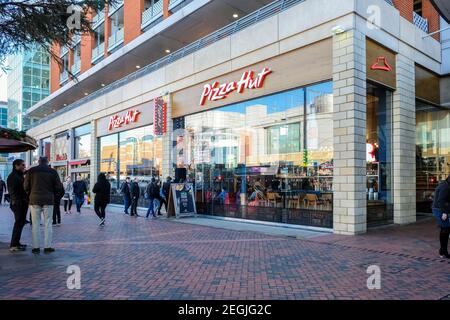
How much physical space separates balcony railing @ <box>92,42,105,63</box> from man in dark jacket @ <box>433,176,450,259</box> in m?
24.1

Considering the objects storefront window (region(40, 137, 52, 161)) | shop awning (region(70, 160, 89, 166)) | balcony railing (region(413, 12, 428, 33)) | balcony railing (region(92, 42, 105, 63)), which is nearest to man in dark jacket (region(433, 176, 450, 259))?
balcony railing (region(413, 12, 428, 33))

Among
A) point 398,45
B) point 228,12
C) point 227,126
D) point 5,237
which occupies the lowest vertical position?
point 5,237

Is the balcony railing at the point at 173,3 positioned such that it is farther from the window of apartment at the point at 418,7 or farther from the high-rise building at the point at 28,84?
the high-rise building at the point at 28,84

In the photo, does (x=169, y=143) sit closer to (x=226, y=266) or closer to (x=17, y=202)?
(x=17, y=202)

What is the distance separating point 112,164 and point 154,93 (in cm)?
686

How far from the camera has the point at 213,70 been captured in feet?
50.6

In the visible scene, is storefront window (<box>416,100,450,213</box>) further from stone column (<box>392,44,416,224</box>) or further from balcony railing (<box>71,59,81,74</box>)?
balcony railing (<box>71,59,81,74</box>)

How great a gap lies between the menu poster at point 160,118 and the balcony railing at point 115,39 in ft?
28.7

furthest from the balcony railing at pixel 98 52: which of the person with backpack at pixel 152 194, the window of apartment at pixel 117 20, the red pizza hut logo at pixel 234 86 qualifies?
the person with backpack at pixel 152 194

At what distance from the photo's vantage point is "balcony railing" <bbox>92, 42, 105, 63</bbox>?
26950 mm

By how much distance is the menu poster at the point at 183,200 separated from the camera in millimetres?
15039

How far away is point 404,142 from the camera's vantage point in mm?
12891

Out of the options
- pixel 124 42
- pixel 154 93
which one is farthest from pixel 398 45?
pixel 124 42

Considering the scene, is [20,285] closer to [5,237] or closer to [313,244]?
[5,237]
